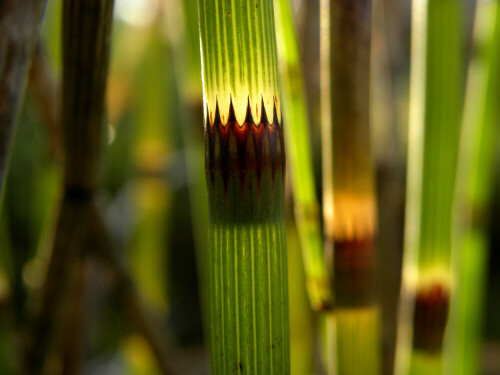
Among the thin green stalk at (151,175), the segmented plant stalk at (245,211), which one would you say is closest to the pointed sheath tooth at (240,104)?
the segmented plant stalk at (245,211)

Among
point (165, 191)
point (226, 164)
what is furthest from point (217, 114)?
point (165, 191)

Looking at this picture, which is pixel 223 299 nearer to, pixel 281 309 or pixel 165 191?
pixel 281 309

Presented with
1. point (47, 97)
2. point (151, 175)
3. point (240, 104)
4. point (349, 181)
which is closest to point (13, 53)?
point (240, 104)

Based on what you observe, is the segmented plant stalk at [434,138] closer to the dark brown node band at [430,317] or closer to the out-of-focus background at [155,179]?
the dark brown node band at [430,317]

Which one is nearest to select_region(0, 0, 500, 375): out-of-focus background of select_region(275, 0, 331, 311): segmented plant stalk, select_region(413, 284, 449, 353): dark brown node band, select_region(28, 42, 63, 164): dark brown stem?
select_region(28, 42, 63, 164): dark brown stem

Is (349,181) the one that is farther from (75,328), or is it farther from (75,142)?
(75,328)

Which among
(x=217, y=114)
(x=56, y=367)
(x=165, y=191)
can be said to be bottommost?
(x=56, y=367)
